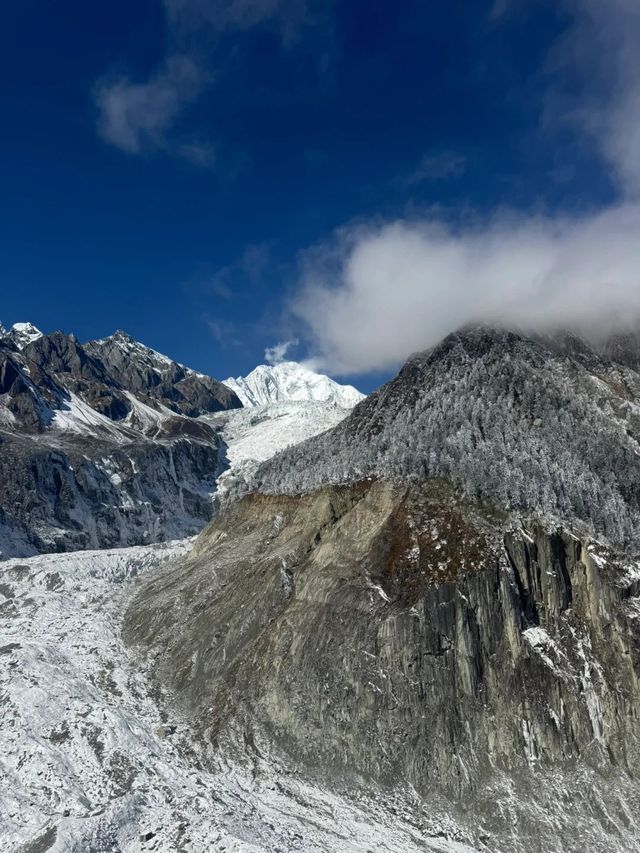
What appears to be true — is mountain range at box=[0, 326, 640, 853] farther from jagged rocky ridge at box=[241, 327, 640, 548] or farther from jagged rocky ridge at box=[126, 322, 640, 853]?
jagged rocky ridge at box=[241, 327, 640, 548]

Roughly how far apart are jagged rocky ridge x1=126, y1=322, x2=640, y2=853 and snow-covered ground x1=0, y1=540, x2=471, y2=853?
7.78 ft

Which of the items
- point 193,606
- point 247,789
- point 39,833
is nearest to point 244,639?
point 193,606

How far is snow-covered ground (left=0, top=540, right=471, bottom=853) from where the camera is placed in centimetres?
2883

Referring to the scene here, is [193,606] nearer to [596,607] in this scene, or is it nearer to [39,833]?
[39,833]

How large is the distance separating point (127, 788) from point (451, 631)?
23.7 m

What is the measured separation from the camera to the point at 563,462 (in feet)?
184

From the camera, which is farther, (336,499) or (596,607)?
(336,499)

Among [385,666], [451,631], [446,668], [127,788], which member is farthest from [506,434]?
[127,788]

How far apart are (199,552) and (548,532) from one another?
45.3 meters

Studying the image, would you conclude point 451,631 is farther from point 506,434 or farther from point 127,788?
point 506,434

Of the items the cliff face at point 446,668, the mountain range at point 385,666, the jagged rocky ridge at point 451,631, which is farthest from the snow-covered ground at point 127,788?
the cliff face at point 446,668

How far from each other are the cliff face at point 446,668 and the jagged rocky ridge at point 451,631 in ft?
0.43

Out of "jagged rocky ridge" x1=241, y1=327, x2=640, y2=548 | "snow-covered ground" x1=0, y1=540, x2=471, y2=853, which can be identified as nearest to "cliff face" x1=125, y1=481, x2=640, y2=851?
"snow-covered ground" x1=0, y1=540, x2=471, y2=853

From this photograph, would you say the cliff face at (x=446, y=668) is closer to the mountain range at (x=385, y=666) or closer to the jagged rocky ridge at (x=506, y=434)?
the mountain range at (x=385, y=666)
